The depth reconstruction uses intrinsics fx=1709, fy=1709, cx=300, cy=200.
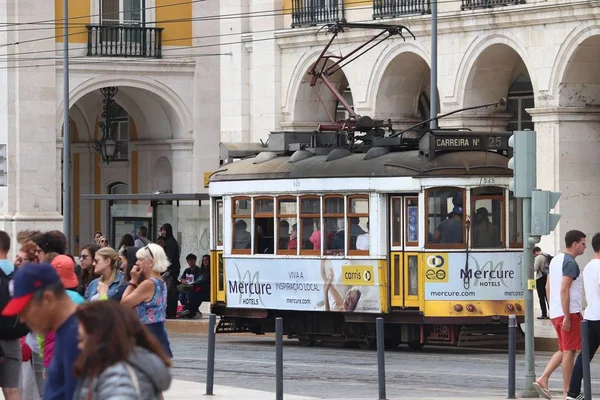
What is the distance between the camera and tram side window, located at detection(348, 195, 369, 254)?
75.4 feet

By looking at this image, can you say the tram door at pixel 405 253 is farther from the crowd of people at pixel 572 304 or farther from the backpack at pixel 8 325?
the backpack at pixel 8 325

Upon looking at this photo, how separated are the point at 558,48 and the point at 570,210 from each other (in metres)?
2.94

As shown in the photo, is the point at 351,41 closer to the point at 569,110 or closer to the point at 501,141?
the point at 569,110

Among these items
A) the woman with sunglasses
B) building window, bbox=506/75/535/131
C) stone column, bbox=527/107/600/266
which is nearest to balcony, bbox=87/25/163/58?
building window, bbox=506/75/535/131

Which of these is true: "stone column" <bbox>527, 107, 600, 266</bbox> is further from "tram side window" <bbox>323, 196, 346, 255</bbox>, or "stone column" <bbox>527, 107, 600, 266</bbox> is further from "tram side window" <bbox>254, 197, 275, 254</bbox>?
"tram side window" <bbox>323, 196, 346, 255</bbox>

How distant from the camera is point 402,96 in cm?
3659

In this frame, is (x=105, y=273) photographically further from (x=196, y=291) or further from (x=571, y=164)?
(x=571, y=164)

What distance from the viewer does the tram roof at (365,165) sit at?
73.7 ft

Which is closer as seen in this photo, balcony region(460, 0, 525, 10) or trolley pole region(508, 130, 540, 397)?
trolley pole region(508, 130, 540, 397)

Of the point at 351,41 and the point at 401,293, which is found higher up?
the point at 351,41

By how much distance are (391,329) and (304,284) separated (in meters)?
1.37

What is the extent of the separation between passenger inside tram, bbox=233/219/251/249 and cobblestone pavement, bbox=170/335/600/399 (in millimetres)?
1479

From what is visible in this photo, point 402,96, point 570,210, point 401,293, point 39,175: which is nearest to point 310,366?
point 401,293

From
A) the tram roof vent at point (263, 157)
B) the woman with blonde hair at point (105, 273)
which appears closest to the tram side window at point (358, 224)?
the tram roof vent at point (263, 157)
